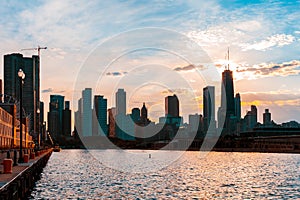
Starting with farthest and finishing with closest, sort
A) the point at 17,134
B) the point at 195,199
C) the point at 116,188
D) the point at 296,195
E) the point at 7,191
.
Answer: the point at 17,134, the point at 116,188, the point at 296,195, the point at 195,199, the point at 7,191

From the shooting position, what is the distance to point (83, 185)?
68250 mm

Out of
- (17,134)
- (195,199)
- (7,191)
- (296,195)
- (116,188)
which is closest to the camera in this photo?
(7,191)

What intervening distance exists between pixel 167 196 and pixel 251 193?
11.4 meters

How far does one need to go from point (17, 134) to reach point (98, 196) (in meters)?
149

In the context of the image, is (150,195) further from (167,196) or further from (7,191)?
(7,191)

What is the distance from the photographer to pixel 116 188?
63.8m

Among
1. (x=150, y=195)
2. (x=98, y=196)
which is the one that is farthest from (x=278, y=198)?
(x=98, y=196)

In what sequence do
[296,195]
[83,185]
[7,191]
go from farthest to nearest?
[83,185]
[296,195]
[7,191]

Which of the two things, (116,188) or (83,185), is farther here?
(83,185)

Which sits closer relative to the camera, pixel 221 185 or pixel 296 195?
pixel 296 195

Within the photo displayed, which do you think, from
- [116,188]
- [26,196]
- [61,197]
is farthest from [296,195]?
[26,196]

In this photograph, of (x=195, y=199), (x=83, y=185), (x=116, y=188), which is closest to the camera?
(x=195, y=199)

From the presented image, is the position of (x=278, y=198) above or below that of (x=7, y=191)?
below

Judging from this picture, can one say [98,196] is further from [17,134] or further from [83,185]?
[17,134]
